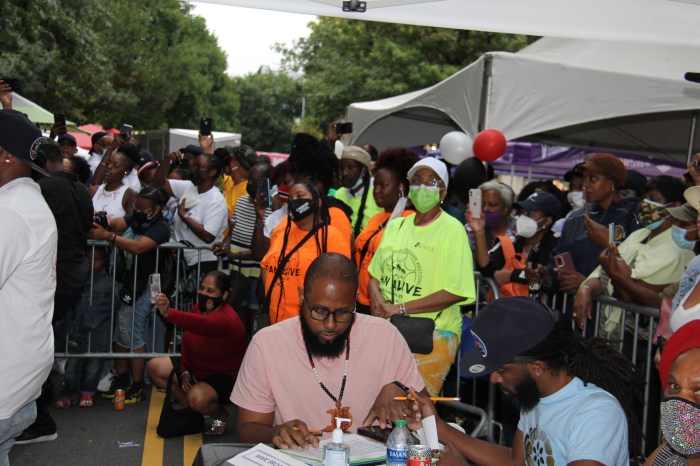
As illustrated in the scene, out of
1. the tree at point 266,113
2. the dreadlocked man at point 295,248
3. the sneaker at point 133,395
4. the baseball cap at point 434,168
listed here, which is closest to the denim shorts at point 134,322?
the sneaker at point 133,395

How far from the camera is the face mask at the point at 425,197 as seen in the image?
A: 5449 mm

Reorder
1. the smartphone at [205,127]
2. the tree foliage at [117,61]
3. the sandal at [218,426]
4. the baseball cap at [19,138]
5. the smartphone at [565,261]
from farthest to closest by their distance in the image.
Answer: the tree foliage at [117,61] < the smartphone at [205,127] < the sandal at [218,426] < the smartphone at [565,261] < the baseball cap at [19,138]

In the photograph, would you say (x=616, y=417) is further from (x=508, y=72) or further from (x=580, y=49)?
(x=580, y=49)

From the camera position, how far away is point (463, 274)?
5227 millimetres

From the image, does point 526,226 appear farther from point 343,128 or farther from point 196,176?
point 343,128

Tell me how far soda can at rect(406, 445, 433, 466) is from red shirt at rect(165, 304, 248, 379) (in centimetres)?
358

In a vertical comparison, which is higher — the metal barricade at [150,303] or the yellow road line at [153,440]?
the metal barricade at [150,303]

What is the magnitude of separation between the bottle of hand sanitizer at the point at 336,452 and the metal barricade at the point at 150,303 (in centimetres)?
475

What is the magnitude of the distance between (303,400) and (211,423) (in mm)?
3129

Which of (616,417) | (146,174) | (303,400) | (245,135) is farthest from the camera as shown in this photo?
(245,135)

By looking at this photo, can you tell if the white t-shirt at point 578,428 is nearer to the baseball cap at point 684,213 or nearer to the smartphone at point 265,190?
the baseball cap at point 684,213

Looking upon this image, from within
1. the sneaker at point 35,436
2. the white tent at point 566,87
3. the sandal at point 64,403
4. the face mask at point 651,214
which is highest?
the white tent at point 566,87

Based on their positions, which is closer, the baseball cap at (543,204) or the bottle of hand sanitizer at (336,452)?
the bottle of hand sanitizer at (336,452)

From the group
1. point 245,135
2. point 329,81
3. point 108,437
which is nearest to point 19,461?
point 108,437
